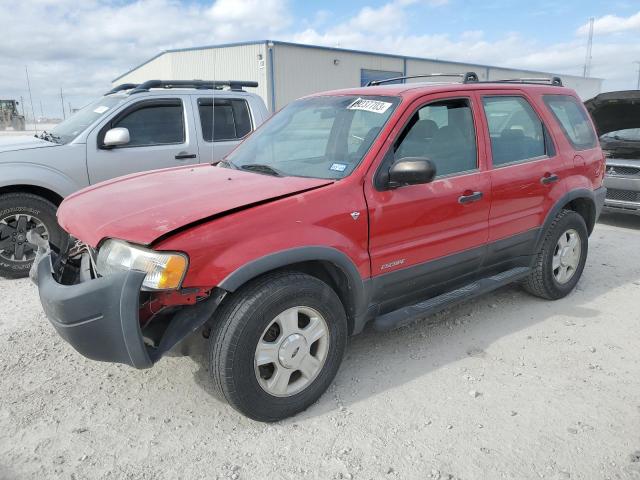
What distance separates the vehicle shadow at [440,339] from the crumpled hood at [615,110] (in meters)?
3.18

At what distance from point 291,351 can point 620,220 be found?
721 centimetres

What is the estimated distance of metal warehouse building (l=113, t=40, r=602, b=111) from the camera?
24.1 m

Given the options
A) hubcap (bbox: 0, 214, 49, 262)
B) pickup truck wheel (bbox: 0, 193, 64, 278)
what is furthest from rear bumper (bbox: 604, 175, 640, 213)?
hubcap (bbox: 0, 214, 49, 262)

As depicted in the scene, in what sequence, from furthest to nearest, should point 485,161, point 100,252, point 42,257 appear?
1. point 485,161
2. point 42,257
3. point 100,252

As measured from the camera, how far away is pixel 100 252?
262 centimetres

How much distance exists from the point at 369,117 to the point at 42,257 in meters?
2.12

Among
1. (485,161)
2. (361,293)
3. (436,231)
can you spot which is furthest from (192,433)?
(485,161)

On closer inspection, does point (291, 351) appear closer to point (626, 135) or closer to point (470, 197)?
point (470, 197)

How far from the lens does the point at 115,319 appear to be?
2342 mm

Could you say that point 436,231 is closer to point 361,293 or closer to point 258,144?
point 361,293

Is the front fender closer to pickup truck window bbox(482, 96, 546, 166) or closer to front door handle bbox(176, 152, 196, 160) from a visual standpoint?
front door handle bbox(176, 152, 196, 160)

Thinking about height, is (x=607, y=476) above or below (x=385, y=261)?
below

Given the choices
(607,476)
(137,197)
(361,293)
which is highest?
(137,197)

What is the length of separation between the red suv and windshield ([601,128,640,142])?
14.5 feet
